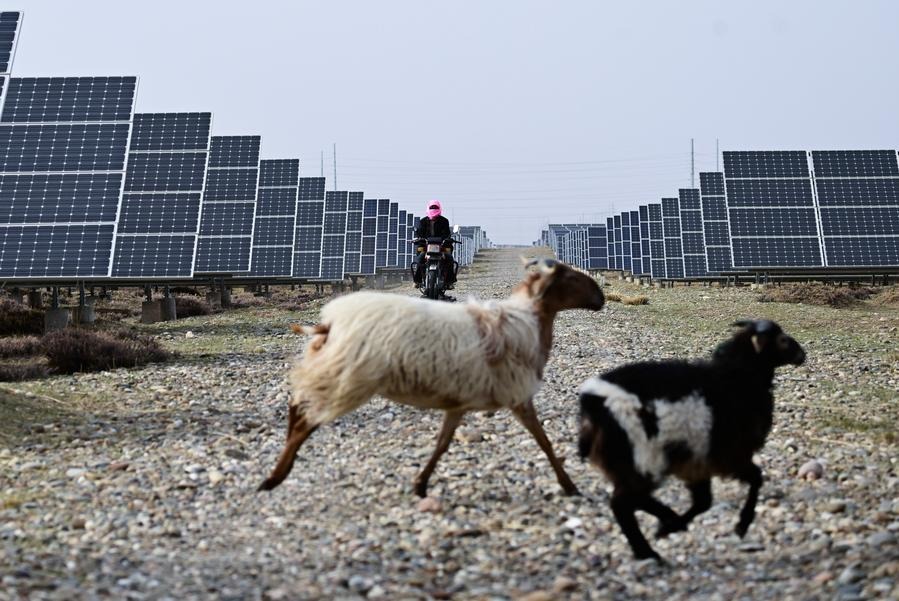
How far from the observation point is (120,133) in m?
20.1

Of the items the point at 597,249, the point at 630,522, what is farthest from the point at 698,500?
the point at 597,249

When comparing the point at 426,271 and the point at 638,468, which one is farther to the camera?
the point at 426,271

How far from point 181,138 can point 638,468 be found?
2066cm

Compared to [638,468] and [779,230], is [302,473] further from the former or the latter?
[779,230]

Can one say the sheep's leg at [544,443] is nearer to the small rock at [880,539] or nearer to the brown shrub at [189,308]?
the small rock at [880,539]

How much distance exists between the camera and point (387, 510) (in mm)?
5965

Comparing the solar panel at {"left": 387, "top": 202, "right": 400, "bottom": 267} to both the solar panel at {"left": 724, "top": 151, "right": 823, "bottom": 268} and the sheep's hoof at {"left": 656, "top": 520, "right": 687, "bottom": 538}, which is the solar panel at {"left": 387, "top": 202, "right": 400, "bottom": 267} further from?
the sheep's hoof at {"left": 656, "top": 520, "right": 687, "bottom": 538}

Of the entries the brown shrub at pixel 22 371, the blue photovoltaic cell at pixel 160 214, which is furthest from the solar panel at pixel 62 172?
the brown shrub at pixel 22 371

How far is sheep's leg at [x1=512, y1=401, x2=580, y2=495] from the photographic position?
622 cm

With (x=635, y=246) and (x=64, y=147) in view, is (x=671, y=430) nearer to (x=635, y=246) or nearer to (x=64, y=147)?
(x=64, y=147)

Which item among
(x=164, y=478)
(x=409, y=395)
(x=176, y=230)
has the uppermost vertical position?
(x=176, y=230)

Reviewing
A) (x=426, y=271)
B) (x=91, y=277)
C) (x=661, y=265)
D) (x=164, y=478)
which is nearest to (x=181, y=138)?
(x=91, y=277)

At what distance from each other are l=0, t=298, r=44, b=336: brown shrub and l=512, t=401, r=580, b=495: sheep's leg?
13.1m

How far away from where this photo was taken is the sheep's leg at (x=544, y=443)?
6.22 metres
